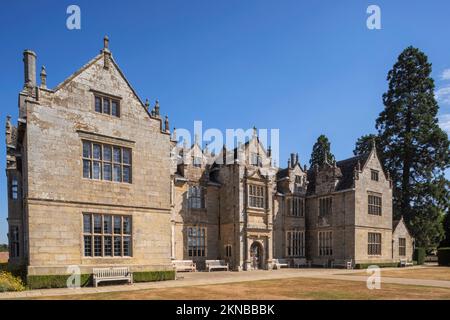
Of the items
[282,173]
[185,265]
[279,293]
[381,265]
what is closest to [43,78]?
[279,293]

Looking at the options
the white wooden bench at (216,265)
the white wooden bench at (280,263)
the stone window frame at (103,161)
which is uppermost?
the stone window frame at (103,161)

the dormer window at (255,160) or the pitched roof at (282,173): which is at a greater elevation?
the dormer window at (255,160)

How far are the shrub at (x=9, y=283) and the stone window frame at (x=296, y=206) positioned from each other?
2665 cm

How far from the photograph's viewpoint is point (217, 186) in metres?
34.6

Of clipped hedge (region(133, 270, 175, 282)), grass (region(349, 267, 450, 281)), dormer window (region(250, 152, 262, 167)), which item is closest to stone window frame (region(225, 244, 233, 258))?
dormer window (region(250, 152, 262, 167))

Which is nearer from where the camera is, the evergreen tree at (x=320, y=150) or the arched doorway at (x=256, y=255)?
the arched doorway at (x=256, y=255)

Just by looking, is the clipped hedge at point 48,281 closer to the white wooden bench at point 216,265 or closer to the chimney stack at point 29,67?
the chimney stack at point 29,67

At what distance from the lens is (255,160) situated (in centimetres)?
3625

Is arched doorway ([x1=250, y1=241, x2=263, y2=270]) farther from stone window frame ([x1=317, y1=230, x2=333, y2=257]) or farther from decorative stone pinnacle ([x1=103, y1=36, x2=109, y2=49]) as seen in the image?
decorative stone pinnacle ([x1=103, y1=36, x2=109, y2=49])

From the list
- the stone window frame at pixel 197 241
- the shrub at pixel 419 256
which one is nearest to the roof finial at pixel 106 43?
the stone window frame at pixel 197 241

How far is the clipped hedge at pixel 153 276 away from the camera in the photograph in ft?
69.8

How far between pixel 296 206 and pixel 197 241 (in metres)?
12.2

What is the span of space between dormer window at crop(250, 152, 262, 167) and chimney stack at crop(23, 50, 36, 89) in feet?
67.5
